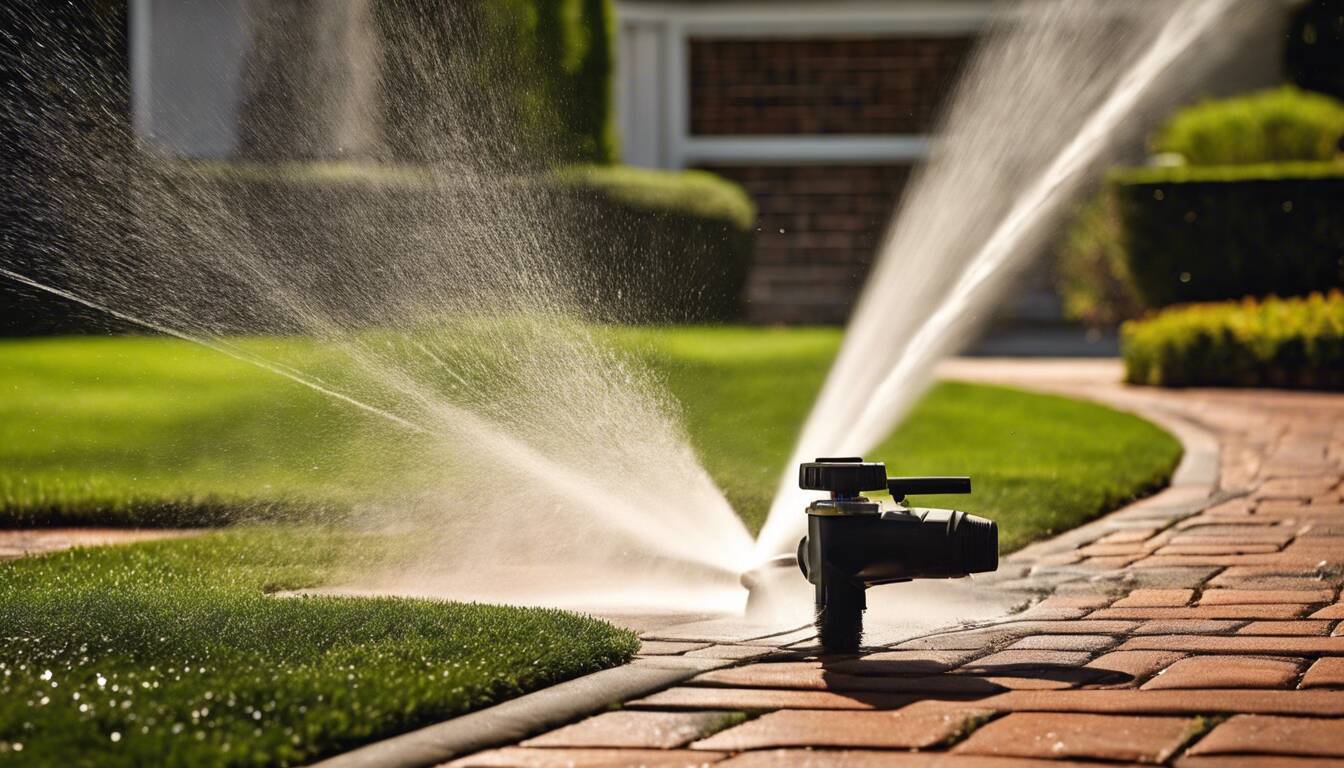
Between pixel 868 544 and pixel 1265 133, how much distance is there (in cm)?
1252

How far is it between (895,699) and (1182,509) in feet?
11.2

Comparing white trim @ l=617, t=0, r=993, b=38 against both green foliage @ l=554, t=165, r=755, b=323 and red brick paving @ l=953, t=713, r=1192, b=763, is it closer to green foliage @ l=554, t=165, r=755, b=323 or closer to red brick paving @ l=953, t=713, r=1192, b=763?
green foliage @ l=554, t=165, r=755, b=323

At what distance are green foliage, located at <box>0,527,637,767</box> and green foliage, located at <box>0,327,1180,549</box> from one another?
6.49 feet

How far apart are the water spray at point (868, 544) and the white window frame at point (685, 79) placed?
14988 mm

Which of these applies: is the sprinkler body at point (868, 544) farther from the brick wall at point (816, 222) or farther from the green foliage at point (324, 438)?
the brick wall at point (816, 222)

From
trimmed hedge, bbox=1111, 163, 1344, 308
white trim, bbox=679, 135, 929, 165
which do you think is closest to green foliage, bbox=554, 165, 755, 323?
white trim, bbox=679, 135, 929, 165

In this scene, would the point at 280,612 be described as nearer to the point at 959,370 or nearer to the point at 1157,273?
the point at 959,370

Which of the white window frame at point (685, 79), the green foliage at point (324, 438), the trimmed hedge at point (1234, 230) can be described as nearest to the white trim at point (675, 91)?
the white window frame at point (685, 79)

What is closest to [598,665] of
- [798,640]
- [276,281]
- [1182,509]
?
[798,640]

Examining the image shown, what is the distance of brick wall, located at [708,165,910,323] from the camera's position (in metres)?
18.8

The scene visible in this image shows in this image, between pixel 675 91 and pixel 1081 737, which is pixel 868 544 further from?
pixel 675 91

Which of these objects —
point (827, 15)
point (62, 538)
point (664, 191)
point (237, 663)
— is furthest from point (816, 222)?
point (237, 663)

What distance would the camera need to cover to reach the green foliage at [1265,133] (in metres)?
15.7

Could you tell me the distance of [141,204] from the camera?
38.4 ft
